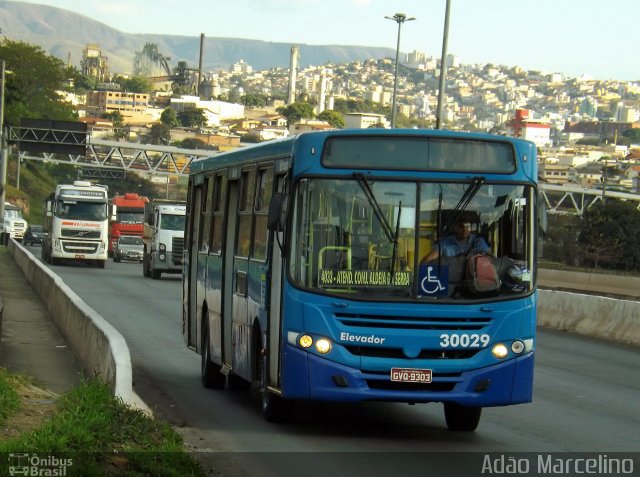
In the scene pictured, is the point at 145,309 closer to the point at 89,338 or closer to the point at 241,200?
the point at 89,338

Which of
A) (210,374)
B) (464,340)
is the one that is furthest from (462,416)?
(210,374)

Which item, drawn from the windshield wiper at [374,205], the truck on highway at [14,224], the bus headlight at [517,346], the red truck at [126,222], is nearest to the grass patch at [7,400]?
the windshield wiper at [374,205]

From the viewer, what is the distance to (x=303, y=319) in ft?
35.4

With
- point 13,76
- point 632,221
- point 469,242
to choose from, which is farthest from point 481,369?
point 13,76

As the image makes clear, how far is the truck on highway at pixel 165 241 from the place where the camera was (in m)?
45.4

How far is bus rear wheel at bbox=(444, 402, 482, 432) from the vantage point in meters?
11.7

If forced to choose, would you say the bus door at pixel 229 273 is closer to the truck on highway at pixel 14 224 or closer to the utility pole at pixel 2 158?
the utility pole at pixel 2 158

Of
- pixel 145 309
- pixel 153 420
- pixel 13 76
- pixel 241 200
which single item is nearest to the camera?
pixel 153 420

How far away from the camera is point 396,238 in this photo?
10875mm

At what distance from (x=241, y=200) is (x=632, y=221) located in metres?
60.4

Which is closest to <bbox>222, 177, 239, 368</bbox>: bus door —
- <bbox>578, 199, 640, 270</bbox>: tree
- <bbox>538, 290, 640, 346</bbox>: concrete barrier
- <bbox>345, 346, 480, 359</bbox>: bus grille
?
<bbox>345, 346, 480, 359</bbox>: bus grille

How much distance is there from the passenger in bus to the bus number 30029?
0.65 m

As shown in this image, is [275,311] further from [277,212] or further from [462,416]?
[462,416]

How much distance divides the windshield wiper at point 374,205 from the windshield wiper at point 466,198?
19.7 inches
